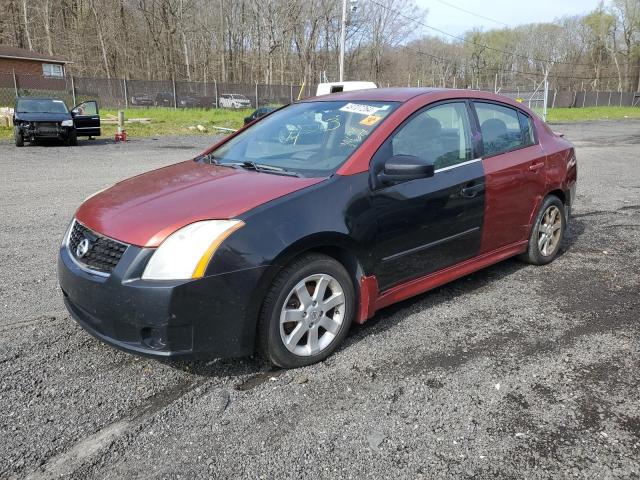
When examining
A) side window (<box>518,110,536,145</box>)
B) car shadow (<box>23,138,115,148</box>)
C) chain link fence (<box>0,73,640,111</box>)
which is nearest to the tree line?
chain link fence (<box>0,73,640,111</box>)

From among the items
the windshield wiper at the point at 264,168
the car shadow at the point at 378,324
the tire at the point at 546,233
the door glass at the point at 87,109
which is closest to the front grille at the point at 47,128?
the door glass at the point at 87,109

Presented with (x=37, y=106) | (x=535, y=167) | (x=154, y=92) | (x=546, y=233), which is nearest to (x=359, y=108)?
(x=535, y=167)

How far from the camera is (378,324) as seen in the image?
3.82 meters

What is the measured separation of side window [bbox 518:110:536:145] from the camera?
4.77m

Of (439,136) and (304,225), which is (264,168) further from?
(439,136)

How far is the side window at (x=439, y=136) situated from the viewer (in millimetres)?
3695

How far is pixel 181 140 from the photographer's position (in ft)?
66.2

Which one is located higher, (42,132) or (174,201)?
(174,201)

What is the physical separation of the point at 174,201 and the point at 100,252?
0.49 metres

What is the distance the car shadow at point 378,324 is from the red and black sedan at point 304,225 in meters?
0.19

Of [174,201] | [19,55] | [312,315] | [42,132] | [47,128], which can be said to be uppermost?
[19,55]

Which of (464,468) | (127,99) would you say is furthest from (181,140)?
(464,468)

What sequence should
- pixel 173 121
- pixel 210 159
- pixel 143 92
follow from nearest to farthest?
pixel 210 159
pixel 173 121
pixel 143 92

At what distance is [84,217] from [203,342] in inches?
45.3
